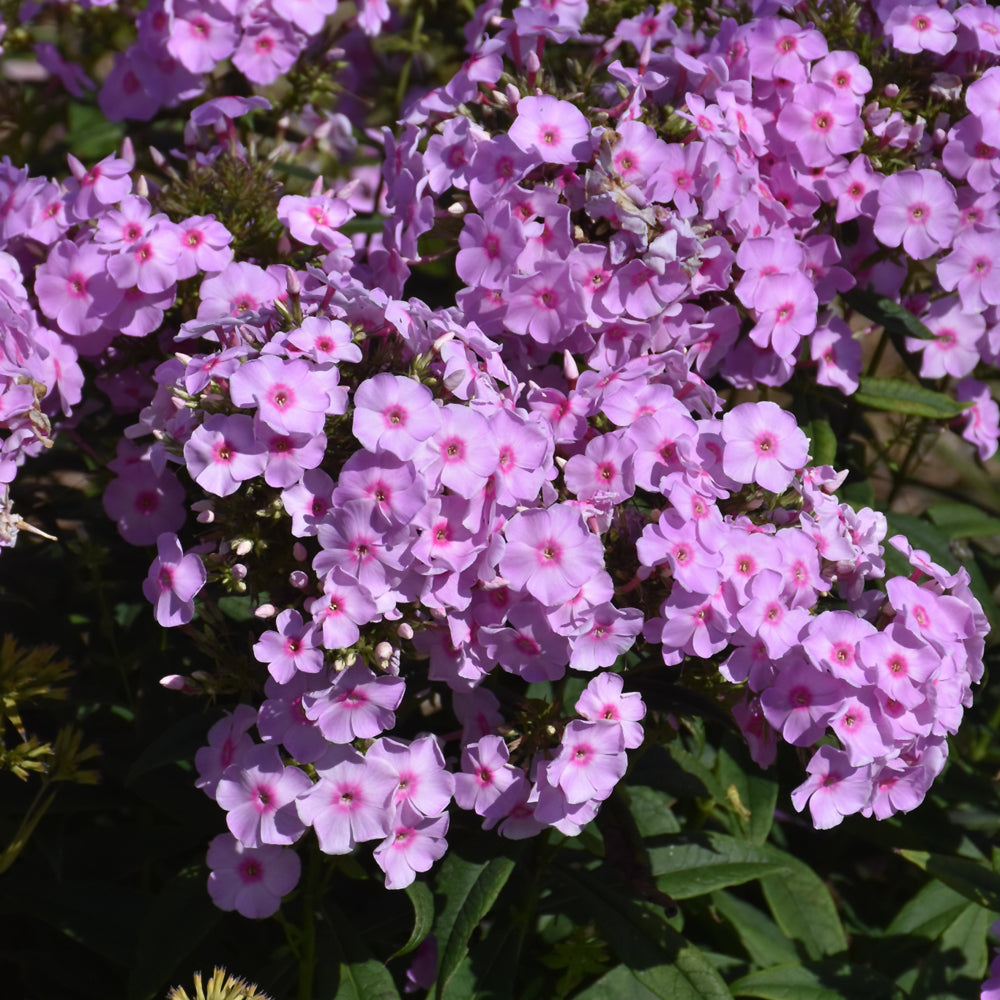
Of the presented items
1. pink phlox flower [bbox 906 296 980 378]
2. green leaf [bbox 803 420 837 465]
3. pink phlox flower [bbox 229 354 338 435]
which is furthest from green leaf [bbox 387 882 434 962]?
pink phlox flower [bbox 906 296 980 378]

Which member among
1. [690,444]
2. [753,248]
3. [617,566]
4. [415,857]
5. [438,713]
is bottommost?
[438,713]

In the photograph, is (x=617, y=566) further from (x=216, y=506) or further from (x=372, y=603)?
(x=216, y=506)

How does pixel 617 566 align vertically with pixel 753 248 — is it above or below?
below

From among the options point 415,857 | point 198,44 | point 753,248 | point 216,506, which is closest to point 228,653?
point 216,506

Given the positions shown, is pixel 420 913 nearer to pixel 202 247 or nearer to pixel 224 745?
pixel 224 745

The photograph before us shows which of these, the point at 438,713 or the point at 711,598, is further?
the point at 438,713

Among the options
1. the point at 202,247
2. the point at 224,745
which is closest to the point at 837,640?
the point at 224,745

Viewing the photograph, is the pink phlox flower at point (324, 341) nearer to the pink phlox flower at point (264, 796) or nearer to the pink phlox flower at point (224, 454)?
the pink phlox flower at point (224, 454)
